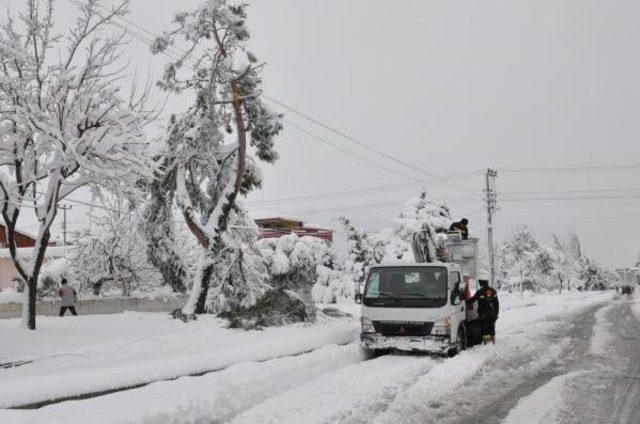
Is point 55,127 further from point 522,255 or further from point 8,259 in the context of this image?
point 522,255

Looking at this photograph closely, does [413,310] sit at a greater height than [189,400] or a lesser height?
greater

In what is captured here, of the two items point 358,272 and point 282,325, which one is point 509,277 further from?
point 282,325

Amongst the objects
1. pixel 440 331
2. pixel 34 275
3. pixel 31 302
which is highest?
pixel 34 275

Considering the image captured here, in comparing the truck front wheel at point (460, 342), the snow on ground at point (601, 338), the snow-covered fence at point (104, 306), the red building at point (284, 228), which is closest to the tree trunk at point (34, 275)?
the truck front wheel at point (460, 342)

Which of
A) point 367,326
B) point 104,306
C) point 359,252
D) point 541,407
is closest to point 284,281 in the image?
point 104,306

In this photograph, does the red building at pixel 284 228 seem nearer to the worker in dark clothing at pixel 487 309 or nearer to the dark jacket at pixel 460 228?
the dark jacket at pixel 460 228

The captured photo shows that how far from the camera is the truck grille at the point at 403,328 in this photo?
12.1 meters

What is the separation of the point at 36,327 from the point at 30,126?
595 centimetres

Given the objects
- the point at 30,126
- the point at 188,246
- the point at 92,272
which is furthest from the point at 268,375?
the point at 188,246

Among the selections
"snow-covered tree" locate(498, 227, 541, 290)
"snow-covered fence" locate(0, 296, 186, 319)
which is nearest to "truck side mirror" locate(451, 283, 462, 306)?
"snow-covered fence" locate(0, 296, 186, 319)

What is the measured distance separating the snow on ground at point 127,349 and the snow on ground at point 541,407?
6.33 meters

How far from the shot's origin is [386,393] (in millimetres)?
8648

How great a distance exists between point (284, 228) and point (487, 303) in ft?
183

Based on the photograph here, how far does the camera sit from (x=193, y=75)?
20156 mm
